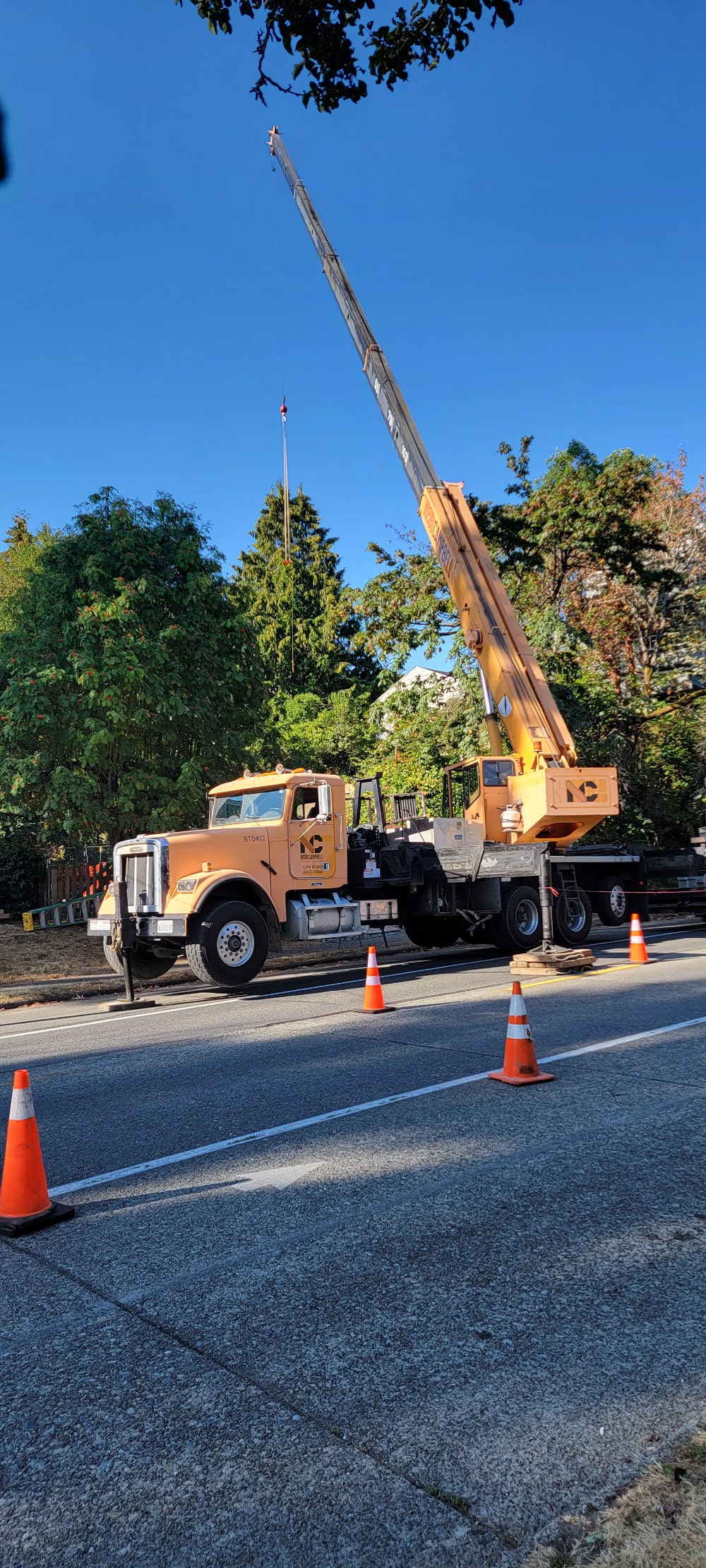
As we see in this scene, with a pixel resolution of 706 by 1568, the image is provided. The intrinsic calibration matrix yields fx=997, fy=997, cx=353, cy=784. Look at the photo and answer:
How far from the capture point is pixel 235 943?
463 inches

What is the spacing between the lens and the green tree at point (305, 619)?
44.0 meters

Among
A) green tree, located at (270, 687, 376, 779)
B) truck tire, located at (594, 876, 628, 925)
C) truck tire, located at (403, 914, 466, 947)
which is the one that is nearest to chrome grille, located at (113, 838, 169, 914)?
truck tire, located at (403, 914, 466, 947)

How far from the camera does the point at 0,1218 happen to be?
4281mm

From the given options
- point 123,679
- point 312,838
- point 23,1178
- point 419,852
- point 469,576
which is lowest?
point 23,1178

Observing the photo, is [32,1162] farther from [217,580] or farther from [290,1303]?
[217,580]

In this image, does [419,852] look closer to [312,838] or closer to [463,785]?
[312,838]

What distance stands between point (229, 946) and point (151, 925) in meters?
0.95

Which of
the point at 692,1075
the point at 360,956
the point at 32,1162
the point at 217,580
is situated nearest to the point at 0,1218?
the point at 32,1162

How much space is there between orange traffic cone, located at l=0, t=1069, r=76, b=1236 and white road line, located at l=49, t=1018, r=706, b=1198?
393 millimetres

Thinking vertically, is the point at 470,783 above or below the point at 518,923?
above

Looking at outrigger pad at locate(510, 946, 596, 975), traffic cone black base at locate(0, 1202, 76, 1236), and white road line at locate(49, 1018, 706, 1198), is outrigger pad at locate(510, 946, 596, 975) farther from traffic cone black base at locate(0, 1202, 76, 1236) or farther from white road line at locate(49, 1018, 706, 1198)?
traffic cone black base at locate(0, 1202, 76, 1236)

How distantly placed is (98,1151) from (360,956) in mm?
10911

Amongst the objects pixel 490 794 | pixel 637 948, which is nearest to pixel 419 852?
pixel 490 794

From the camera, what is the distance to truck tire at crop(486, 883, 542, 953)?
14898 millimetres
